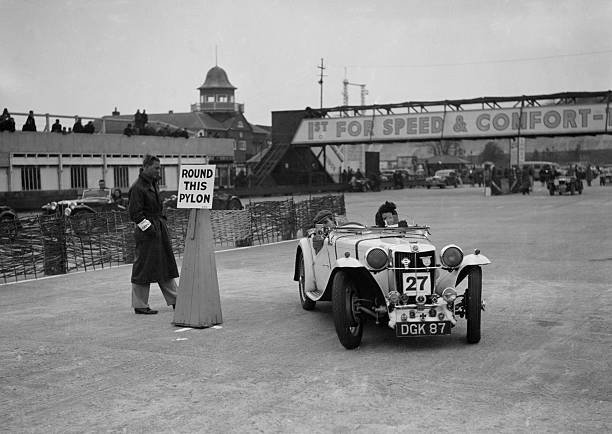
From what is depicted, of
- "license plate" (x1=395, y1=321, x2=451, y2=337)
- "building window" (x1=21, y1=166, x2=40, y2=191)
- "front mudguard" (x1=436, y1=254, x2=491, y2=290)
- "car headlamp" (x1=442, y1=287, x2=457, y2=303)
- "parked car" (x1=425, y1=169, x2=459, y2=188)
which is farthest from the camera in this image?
"parked car" (x1=425, y1=169, x2=459, y2=188)

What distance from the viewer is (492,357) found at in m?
7.79

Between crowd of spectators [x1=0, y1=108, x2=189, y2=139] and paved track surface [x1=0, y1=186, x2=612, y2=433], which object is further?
crowd of spectators [x1=0, y1=108, x2=189, y2=139]

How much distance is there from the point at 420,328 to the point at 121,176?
131ft

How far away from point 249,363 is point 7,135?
34.4 meters

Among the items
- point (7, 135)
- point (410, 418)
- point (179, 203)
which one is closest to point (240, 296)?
point (179, 203)

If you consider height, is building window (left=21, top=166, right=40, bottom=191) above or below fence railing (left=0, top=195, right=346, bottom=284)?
above

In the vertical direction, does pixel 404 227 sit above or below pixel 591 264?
above

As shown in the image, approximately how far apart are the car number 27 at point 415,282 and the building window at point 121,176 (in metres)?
39.1

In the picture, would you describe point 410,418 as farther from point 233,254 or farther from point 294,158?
point 294,158

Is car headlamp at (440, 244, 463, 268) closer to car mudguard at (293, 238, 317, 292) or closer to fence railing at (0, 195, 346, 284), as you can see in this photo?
car mudguard at (293, 238, 317, 292)

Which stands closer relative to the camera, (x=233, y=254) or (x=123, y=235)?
(x=123, y=235)

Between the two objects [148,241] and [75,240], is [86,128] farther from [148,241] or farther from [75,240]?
[148,241]

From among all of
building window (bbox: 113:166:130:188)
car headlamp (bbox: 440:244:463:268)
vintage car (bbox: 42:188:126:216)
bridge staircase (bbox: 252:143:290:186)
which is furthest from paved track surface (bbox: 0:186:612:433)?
bridge staircase (bbox: 252:143:290:186)

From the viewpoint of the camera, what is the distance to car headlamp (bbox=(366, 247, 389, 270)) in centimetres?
838
